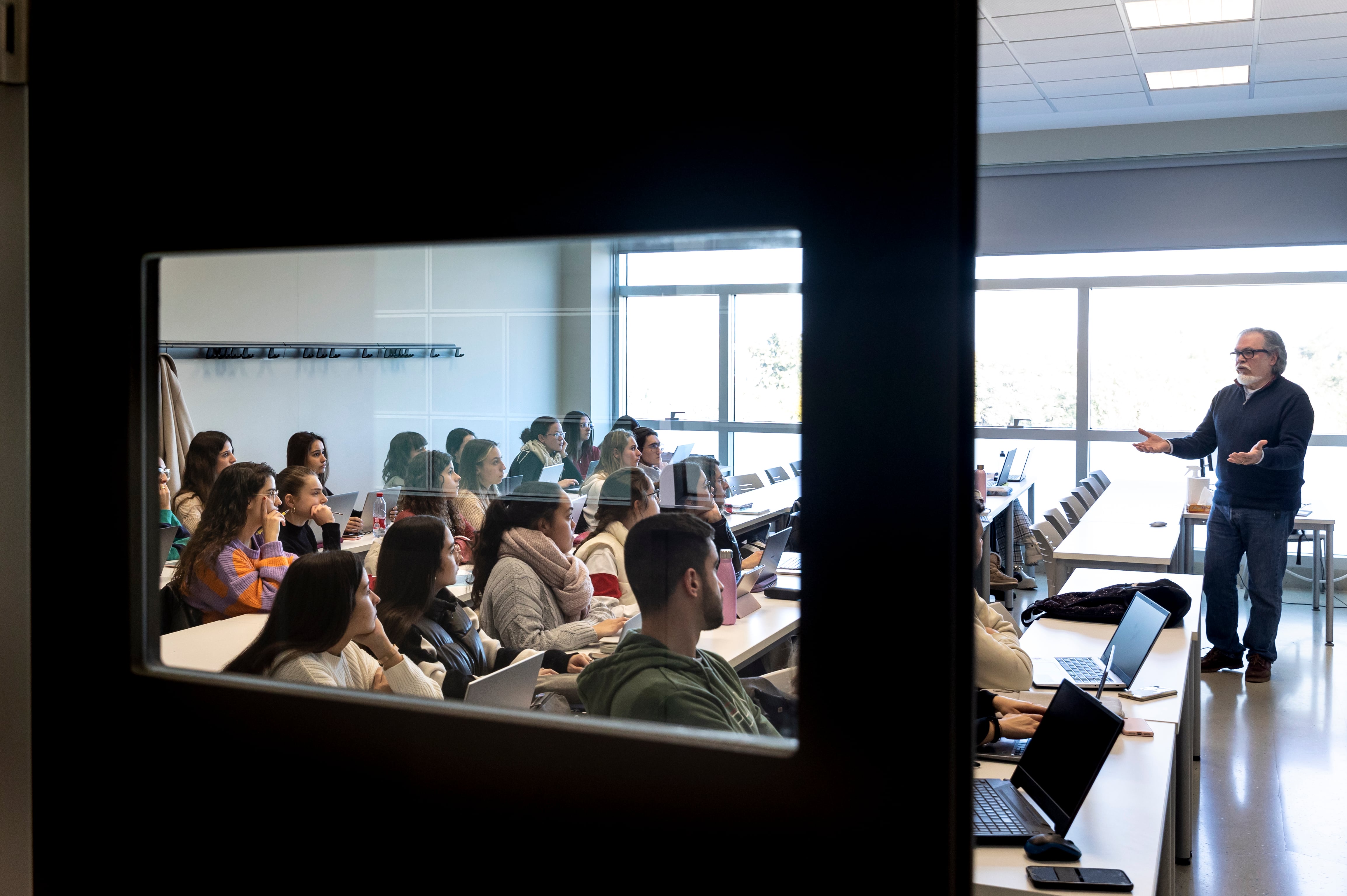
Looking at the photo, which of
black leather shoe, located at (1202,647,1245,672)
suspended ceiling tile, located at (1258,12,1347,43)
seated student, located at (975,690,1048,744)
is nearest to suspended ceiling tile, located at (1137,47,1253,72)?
suspended ceiling tile, located at (1258,12,1347,43)

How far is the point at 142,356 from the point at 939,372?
1.98 ft

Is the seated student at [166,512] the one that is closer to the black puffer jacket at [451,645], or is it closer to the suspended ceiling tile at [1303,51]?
the black puffer jacket at [451,645]

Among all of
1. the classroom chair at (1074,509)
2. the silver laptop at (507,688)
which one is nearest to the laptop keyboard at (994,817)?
the silver laptop at (507,688)

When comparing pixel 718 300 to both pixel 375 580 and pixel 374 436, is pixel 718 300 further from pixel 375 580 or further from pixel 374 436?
pixel 375 580

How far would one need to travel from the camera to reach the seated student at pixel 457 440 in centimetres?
85

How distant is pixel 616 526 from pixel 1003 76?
696 centimetres

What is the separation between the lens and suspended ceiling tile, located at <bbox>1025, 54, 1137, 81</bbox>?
662 cm

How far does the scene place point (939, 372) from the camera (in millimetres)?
548

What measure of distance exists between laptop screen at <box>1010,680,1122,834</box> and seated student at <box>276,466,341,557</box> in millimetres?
1458

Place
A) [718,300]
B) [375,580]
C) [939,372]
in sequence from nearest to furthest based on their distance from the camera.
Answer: [939,372] < [718,300] < [375,580]

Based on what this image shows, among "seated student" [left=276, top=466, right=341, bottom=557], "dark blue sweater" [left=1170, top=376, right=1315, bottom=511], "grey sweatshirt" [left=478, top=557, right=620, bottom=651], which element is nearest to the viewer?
"seated student" [left=276, top=466, right=341, bottom=557]

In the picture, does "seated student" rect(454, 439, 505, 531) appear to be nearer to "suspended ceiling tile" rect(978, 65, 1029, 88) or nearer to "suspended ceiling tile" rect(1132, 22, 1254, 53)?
"suspended ceiling tile" rect(1132, 22, 1254, 53)

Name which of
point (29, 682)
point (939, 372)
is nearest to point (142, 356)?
point (29, 682)

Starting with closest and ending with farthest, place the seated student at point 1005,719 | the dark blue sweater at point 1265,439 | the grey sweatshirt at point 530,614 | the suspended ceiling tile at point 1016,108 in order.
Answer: the grey sweatshirt at point 530,614
the seated student at point 1005,719
the dark blue sweater at point 1265,439
the suspended ceiling tile at point 1016,108
